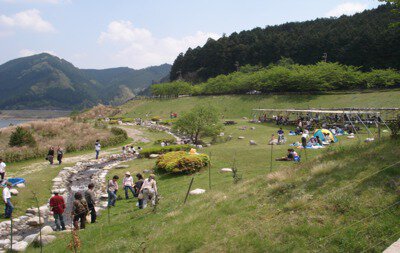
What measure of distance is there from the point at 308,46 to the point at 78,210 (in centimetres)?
11020

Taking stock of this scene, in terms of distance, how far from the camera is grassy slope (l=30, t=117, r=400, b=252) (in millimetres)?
8300

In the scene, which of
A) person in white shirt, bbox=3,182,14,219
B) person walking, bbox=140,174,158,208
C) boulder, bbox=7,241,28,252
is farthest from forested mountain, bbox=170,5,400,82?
boulder, bbox=7,241,28,252

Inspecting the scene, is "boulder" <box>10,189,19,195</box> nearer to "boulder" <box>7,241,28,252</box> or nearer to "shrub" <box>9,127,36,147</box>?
"boulder" <box>7,241,28,252</box>

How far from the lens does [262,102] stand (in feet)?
242

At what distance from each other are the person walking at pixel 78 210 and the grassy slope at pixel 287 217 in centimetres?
88

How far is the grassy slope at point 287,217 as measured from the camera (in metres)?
8.30

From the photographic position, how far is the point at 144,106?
101 metres

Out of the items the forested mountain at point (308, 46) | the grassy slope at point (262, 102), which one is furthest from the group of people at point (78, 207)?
the forested mountain at point (308, 46)

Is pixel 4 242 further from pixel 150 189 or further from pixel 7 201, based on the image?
pixel 150 189

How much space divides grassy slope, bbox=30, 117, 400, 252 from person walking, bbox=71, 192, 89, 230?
0.88 metres

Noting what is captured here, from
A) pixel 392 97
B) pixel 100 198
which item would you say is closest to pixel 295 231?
pixel 100 198

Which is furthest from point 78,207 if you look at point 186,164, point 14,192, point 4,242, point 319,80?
point 319,80

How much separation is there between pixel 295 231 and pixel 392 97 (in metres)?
54.6

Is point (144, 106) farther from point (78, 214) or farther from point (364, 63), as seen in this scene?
point (78, 214)
